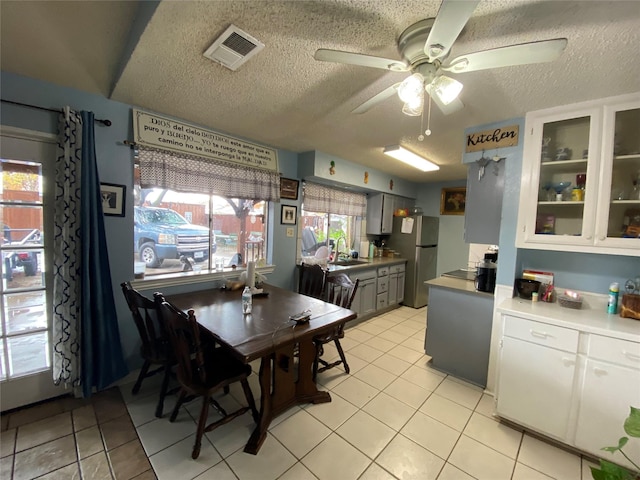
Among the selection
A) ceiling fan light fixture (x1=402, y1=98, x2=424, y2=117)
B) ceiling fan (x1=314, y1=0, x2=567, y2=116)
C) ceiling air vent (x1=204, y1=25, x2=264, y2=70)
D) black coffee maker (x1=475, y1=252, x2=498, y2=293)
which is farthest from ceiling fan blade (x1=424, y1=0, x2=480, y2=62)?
black coffee maker (x1=475, y1=252, x2=498, y2=293)

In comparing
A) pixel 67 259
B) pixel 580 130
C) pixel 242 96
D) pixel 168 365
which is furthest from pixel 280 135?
pixel 580 130

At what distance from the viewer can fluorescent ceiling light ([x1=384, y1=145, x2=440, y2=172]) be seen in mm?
2791

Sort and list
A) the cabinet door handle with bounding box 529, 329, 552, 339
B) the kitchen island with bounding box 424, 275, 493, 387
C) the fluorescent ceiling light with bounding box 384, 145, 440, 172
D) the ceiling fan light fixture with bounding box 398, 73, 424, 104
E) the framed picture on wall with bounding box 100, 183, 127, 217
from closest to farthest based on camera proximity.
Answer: the ceiling fan light fixture with bounding box 398, 73, 424, 104
the cabinet door handle with bounding box 529, 329, 552, 339
the framed picture on wall with bounding box 100, 183, 127, 217
the kitchen island with bounding box 424, 275, 493, 387
the fluorescent ceiling light with bounding box 384, 145, 440, 172

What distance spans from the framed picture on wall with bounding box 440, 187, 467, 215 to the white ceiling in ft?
8.79

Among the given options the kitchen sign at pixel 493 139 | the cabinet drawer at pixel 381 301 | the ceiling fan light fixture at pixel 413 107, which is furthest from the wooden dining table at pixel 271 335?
the cabinet drawer at pixel 381 301

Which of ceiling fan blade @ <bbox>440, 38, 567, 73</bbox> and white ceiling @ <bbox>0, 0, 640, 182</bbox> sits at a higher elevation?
white ceiling @ <bbox>0, 0, 640, 182</bbox>

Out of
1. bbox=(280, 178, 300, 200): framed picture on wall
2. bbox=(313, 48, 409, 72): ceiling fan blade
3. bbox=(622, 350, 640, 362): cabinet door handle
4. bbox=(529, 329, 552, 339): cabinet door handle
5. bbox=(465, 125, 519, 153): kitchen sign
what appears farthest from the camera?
bbox=(280, 178, 300, 200): framed picture on wall

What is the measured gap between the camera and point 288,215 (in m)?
3.32

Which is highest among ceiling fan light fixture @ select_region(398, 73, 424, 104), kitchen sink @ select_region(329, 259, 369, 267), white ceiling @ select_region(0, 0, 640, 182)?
white ceiling @ select_region(0, 0, 640, 182)

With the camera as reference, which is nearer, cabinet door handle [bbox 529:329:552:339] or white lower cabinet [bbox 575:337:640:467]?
white lower cabinet [bbox 575:337:640:467]

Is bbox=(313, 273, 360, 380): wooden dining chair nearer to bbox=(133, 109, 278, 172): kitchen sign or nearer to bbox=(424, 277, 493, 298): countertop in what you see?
bbox=(424, 277, 493, 298): countertop

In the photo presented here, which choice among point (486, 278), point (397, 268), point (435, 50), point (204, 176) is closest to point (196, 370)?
point (204, 176)

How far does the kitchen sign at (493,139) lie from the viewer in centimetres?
216

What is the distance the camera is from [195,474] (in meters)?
1.46
